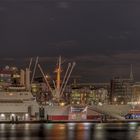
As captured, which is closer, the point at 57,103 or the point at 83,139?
the point at 83,139

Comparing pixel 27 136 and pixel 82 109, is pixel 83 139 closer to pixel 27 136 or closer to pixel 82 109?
pixel 27 136

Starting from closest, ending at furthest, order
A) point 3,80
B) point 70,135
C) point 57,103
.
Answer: point 70,135 → point 57,103 → point 3,80

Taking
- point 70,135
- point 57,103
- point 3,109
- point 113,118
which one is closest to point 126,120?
point 113,118

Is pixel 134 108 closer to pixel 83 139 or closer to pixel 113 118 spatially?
pixel 113 118

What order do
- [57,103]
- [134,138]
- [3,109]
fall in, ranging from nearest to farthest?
[134,138] < [3,109] < [57,103]

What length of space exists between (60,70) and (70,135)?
68.9m

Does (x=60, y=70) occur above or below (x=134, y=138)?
above

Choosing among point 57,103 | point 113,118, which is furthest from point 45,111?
point 113,118

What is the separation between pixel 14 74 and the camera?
617 ft

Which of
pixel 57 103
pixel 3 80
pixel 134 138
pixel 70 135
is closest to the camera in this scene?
pixel 134 138

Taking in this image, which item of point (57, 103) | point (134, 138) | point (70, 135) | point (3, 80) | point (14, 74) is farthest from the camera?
point (14, 74)

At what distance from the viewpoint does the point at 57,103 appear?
6447 inches

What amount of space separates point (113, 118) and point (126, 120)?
130 inches

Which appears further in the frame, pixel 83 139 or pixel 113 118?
pixel 113 118
